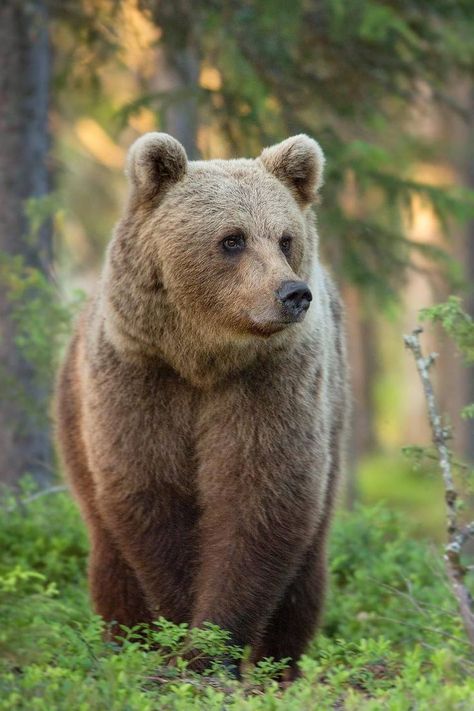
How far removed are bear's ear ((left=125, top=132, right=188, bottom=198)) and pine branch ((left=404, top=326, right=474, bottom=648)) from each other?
1.40 metres

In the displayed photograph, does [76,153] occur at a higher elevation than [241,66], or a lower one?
higher

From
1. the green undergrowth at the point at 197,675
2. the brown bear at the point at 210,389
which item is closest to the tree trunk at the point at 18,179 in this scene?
the green undergrowth at the point at 197,675

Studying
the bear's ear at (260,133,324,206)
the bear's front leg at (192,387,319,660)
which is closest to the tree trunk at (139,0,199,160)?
the bear's ear at (260,133,324,206)

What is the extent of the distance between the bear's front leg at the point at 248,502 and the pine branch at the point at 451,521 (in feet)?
2.29

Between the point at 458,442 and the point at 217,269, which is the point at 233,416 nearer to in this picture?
the point at 217,269

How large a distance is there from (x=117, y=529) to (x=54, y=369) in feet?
10.7

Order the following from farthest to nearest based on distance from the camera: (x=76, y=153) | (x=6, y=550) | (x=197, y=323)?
1. (x=76, y=153)
2. (x=6, y=550)
3. (x=197, y=323)

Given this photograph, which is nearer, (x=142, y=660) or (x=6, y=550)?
(x=142, y=660)

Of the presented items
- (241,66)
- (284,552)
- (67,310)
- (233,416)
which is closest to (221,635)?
(284,552)

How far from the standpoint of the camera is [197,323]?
221 inches

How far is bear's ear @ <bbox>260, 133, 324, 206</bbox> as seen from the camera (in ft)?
19.5

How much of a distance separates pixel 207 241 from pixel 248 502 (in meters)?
1.26

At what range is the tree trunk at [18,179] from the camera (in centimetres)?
958

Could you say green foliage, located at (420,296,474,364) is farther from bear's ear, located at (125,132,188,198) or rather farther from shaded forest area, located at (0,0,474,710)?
bear's ear, located at (125,132,188,198)
